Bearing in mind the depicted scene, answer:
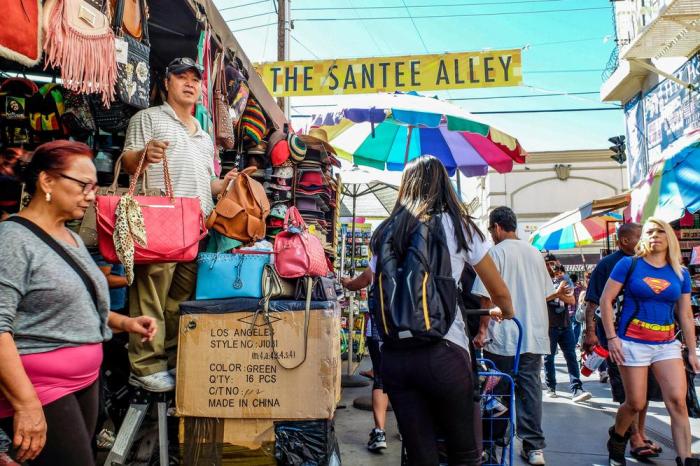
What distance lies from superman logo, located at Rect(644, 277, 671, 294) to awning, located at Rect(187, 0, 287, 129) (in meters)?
3.66

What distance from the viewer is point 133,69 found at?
3.21m

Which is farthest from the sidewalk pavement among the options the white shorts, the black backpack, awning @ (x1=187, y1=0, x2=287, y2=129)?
awning @ (x1=187, y1=0, x2=287, y2=129)

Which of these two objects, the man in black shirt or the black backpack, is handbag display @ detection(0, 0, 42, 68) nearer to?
Answer: the black backpack

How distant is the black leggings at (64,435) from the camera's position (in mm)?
1842

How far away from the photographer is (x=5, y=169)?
3.17 meters

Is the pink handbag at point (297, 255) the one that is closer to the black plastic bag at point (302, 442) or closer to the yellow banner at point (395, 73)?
the black plastic bag at point (302, 442)

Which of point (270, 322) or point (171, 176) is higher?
point (171, 176)

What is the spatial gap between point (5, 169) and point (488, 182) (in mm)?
25071

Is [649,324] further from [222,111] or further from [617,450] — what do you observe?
[222,111]

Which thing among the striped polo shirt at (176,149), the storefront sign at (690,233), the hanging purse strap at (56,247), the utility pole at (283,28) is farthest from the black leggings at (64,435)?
the utility pole at (283,28)

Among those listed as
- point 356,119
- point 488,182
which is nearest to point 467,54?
point 356,119

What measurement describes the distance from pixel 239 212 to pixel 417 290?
1610 mm

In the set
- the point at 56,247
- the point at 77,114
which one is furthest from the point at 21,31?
the point at 77,114

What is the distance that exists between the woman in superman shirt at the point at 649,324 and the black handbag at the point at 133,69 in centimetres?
362
